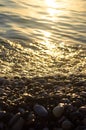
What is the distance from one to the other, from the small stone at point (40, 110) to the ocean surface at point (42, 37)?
151cm

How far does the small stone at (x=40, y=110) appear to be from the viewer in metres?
4.51

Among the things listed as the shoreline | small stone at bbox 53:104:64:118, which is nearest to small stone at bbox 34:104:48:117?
the shoreline

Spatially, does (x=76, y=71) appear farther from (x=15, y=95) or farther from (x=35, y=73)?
(x=15, y=95)

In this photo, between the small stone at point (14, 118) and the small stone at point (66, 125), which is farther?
the small stone at point (14, 118)

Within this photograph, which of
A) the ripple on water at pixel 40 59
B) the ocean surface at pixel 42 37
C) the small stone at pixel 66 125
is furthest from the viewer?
the ocean surface at pixel 42 37

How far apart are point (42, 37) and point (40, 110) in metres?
4.00

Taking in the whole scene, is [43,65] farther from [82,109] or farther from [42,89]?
[82,109]

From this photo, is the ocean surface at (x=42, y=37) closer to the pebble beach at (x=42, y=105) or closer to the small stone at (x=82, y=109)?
the pebble beach at (x=42, y=105)

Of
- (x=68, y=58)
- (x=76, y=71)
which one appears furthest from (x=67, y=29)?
(x=76, y=71)

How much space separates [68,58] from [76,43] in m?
1.02

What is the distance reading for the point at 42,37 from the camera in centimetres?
835

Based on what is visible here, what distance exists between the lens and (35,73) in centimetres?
621

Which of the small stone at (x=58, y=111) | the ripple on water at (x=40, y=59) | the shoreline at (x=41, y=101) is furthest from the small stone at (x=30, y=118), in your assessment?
the ripple on water at (x=40, y=59)

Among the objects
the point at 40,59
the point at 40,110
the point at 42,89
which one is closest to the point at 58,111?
the point at 40,110
